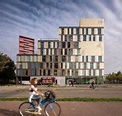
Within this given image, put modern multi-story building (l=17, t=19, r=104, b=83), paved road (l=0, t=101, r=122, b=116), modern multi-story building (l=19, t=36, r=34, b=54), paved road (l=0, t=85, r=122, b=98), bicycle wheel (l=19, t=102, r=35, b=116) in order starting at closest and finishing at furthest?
bicycle wheel (l=19, t=102, r=35, b=116) → paved road (l=0, t=101, r=122, b=116) → paved road (l=0, t=85, r=122, b=98) → modern multi-story building (l=17, t=19, r=104, b=83) → modern multi-story building (l=19, t=36, r=34, b=54)

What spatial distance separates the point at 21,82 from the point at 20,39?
2394 cm

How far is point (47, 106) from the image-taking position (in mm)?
10469

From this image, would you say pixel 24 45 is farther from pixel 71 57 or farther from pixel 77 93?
pixel 77 93

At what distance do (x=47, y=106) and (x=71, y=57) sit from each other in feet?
350

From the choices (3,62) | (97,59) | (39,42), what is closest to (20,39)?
(39,42)

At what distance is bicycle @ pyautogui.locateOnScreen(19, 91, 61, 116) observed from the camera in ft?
34.0

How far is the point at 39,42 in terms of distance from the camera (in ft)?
388

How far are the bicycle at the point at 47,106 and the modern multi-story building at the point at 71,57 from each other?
105 meters

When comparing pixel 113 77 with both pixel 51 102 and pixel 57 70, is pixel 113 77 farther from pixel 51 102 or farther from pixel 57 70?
pixel 51 102

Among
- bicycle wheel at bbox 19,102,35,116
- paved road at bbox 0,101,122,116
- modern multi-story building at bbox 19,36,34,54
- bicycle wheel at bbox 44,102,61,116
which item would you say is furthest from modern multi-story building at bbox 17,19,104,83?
bicycle wheel at bbox 44,102,61,116

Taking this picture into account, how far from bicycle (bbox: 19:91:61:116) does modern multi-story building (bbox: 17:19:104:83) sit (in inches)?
4147

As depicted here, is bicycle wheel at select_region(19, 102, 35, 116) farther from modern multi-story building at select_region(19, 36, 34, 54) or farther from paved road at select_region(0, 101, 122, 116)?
modern multi-story building at select_region(19, 36, 34, 54)

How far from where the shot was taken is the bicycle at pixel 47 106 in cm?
1038

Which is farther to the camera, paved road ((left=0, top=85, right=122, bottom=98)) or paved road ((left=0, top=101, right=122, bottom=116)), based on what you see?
paved road ((left=0, top=85, right=122, bottom=98))
